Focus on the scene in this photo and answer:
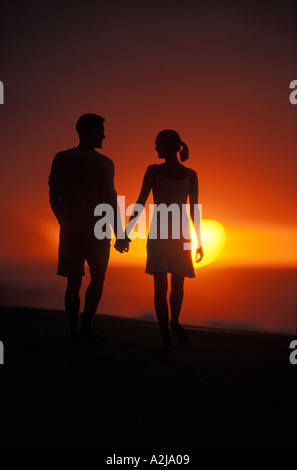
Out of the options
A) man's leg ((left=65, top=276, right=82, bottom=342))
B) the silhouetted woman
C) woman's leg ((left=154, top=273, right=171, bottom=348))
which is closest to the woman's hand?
the silhouetted woman

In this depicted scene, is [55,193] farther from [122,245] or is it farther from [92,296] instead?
[92,296]

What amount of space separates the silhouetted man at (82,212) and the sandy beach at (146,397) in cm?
48

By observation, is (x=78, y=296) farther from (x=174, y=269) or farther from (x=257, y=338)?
(x=257, y=338)

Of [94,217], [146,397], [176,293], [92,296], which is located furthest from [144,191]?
[146,397]

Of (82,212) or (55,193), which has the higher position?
(55,193)

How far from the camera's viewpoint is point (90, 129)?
5945 mm

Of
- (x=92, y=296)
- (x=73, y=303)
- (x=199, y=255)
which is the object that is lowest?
(x=73, y=303)

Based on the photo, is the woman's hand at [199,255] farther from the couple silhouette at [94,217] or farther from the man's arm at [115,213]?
the man's arm at [115,213]

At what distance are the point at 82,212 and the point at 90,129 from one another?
0.90 m

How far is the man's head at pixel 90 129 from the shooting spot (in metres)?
5.95

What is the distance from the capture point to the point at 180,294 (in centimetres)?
589

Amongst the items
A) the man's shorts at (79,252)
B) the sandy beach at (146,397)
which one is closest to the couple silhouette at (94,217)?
the man's shorts at (79,252)

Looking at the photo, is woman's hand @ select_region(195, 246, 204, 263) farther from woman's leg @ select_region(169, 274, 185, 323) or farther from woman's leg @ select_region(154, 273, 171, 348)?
woman's leg @ select_region(154, 273, 171, 348)
